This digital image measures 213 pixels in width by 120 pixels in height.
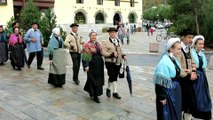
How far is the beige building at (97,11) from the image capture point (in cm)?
4372

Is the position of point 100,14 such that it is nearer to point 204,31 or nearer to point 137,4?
point 137,4

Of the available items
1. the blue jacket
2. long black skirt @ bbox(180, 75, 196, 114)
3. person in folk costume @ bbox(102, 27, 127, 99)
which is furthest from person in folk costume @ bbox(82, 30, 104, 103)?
the blue jacket

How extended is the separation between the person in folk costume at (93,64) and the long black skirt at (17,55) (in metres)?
4.49

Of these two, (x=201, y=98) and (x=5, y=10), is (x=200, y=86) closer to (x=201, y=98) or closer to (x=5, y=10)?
(x=201, y=98)

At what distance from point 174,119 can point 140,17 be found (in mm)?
54157

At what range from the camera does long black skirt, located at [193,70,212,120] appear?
5.57m

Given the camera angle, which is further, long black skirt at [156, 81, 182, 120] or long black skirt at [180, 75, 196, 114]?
long black skirt at [180, 75, 196, 114]

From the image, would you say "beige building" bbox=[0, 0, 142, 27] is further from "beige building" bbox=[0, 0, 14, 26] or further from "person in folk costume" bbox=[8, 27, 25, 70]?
"person in folk costume" bbox=[8, 27, 25, 70]

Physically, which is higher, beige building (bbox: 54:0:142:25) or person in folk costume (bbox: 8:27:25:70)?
beige building (bbox: 54:0:142:25)

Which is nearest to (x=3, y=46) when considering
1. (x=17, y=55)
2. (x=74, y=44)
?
(x=17, y=55)

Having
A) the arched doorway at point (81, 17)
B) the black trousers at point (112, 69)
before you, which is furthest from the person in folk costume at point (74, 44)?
the arched doorway at point (81, 17)

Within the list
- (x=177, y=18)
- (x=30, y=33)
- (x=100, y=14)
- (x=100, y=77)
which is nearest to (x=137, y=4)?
(x=100, y=14)

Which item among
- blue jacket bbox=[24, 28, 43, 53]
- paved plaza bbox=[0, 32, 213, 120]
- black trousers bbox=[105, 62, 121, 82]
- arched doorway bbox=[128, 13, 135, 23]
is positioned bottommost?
paved plaza bbox=[0, 32, 213, 120]

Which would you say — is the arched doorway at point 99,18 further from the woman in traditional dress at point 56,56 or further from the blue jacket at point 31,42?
the woman in traditional dress at point 56,56
